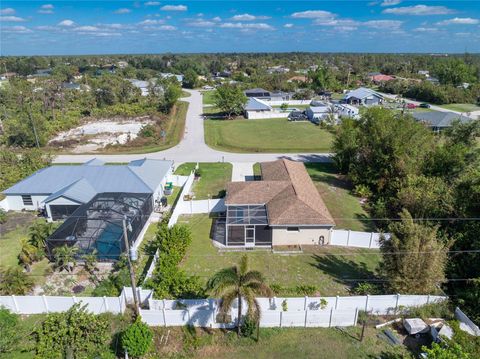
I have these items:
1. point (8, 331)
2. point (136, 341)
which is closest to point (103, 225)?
point (8, 331)

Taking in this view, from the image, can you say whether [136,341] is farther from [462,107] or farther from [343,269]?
[462,107]

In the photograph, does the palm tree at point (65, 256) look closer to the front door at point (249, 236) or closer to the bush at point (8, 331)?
the bush at point (8, 331)

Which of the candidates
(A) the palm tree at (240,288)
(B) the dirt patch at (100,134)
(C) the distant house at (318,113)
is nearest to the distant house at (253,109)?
(C) the distant house at (318,113)

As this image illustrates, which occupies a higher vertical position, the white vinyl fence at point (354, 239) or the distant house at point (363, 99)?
the distant house at point (363, 99)

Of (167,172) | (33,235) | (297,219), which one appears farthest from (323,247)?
(33,235)

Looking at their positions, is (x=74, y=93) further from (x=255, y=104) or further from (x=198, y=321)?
(x=198, y=321)
